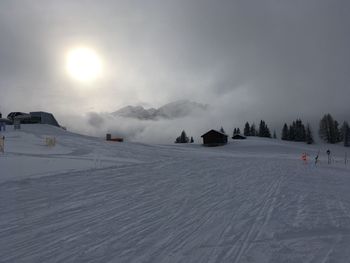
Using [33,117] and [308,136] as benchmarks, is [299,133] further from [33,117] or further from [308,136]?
[33,117]

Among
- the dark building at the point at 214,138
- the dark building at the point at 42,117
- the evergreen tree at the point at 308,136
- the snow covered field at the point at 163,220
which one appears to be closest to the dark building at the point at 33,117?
the dark building at the point at 42,117

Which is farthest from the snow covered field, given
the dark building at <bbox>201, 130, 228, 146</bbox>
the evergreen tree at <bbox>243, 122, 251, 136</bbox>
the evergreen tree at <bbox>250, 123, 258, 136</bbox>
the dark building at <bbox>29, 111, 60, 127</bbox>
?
the evergreen tree at <bbox>243, 122, 251, 136</bbox>

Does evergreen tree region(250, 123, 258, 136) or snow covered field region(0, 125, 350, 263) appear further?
evergreen tree region(250, 123, 258, 136)

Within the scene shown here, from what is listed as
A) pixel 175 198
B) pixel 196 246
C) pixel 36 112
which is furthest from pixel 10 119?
pixel 196 246

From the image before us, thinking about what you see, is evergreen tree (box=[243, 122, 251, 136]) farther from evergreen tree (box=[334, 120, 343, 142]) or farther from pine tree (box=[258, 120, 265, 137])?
evergreen tree (box=[334, 120, 343, 142])

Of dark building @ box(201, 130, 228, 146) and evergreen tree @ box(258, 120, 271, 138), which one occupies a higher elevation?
evergreen tree @ box(258, 120, 271, 138)

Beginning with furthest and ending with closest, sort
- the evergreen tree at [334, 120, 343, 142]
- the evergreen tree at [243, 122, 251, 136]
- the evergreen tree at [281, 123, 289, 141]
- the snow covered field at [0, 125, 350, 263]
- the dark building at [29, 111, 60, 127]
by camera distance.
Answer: the evergreen tree at [243, 122, 251, 136]
the evergreen tree at [281, 123, 289, 141]
the evergreen tree at [334, 120, 343, 142]
the dark building at [29, 111, 60, 127]
the snow covered field at [0, 125, 350, 263]

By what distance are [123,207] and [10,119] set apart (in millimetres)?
57339

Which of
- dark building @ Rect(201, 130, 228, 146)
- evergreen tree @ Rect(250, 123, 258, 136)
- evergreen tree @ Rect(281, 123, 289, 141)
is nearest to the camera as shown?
dark building @ Rect(201, 130, 228, 146)

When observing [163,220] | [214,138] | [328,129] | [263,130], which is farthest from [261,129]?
[163,220]

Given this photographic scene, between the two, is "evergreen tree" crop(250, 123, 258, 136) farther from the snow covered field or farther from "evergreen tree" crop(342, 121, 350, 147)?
the snow covered field

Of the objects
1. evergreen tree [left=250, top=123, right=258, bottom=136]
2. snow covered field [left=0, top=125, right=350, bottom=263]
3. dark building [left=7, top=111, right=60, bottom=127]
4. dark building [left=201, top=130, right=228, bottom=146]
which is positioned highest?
evergreen tree [left=250, top=123, right=258, bottom=136]

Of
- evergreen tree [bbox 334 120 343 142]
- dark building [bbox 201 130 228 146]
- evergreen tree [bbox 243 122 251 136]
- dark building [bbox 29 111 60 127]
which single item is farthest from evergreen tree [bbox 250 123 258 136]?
dark building [bbox 29 111 60 127]

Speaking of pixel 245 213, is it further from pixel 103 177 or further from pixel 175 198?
pixel 103 177
